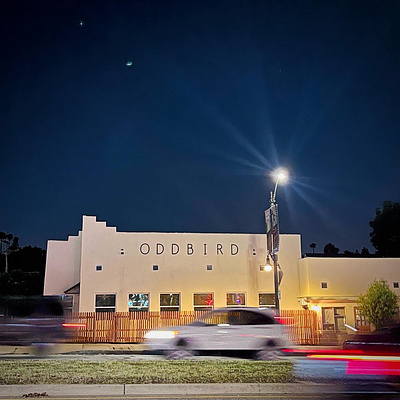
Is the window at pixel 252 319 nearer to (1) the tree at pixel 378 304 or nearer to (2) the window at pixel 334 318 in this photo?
(1) the tree at pixel 378 304

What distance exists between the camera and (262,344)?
53.6 ft

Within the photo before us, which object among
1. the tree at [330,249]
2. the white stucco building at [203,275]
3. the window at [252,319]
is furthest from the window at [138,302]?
the tree at [330,249]

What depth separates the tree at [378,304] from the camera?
85.8ft

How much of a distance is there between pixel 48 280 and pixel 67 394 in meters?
21.2

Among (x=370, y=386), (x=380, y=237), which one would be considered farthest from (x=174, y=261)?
(x=380, y=237)

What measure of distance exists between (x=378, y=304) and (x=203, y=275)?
28.3 feet

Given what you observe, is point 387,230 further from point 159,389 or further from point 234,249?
point 159,389

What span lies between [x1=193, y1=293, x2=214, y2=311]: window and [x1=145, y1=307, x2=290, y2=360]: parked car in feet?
36.9

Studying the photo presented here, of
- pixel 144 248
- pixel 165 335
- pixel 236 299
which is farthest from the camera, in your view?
pixel 236 299

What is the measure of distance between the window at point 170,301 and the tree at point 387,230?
3384cm

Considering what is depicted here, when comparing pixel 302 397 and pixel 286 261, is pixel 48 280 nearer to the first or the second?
pixel 286 261

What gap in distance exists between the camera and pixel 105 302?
2750 centimetres

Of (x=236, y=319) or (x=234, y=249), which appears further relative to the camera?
(x=234, y=249)

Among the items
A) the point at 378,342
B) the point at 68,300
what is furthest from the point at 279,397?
the point at 68,300
